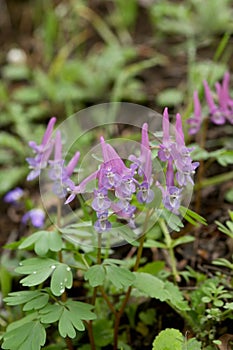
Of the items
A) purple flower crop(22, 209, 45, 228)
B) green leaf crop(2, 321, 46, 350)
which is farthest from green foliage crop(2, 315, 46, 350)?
purple flower crop(22, 209, 45, 228)

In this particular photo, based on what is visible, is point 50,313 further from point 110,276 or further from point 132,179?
point 132,179

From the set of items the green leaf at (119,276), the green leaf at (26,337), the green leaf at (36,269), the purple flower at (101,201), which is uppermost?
the purple flower at (101,201)

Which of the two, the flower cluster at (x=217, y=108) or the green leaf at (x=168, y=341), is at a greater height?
the flower cluster at (x=217, y=108)

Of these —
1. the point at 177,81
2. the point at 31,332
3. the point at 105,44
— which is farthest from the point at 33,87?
the point at 31,332

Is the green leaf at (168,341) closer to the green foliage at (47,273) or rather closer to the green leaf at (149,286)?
the green leaf at (149,286)

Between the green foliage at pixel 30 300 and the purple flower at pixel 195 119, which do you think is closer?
the green foliage at pixel 30 300

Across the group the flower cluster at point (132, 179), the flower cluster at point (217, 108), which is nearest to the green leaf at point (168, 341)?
the flower cluster at point (132, 179)

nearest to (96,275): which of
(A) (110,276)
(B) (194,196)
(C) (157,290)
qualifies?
(A) (110,276)
